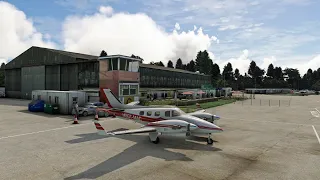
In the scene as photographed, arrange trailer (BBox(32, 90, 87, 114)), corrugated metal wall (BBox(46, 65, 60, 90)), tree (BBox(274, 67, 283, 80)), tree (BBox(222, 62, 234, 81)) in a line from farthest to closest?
1. tree (BBox(274, 67, 283, 80))
2. tree (BBox(222, 62, 234, 81))
3. corrugated metal wall (BBox(46, 65, 60, 90))
4. trailer (BBox(32, 90, 87, 114))

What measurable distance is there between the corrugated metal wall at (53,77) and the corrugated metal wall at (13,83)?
1653 cm

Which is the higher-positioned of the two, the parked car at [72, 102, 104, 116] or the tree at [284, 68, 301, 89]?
the tree at [284, 68, 301, 89]

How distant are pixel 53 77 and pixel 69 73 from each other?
23.5 feet

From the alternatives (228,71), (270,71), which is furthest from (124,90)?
(270,71)

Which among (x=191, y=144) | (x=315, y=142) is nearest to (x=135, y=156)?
(x=191, y=144)

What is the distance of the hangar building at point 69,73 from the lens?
37.5 m

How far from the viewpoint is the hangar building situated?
37.5m

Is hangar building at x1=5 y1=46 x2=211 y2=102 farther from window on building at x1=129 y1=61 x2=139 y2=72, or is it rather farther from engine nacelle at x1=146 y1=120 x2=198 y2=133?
engine nacelle at x1=146 y1=120 x2=198 y2=133

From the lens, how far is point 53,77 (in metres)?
55.3

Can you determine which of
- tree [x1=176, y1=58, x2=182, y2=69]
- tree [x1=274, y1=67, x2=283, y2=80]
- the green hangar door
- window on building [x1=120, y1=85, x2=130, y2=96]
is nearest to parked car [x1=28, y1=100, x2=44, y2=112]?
window on building [x1=120, y1=85, x2=130, y2=96]

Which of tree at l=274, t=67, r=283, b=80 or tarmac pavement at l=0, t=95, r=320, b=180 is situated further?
tree at l=274, t=67, r=283, b=80

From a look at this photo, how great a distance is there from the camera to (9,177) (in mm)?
10359

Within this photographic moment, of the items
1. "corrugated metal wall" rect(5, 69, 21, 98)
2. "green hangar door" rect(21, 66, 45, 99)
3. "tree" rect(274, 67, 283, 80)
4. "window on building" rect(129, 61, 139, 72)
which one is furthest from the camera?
"tree" rect(274, 67, 283, 80)

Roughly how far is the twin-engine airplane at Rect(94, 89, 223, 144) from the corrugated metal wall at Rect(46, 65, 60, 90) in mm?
37493
